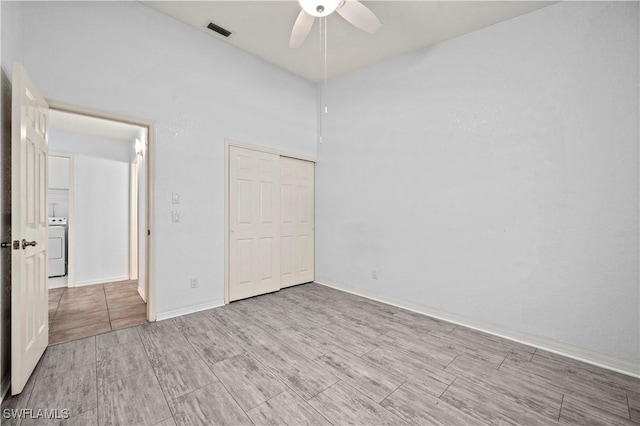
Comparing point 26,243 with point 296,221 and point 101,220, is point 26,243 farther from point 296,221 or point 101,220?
point 101,220

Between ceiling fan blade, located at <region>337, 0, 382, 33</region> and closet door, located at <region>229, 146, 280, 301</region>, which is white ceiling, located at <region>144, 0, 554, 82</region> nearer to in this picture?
ceiling fan blade, located at <region>337, 0, 382, 33</region>

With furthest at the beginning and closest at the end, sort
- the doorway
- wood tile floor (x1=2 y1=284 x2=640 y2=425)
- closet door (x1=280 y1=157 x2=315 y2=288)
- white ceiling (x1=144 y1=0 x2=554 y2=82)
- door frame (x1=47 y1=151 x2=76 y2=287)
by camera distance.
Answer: door frame (x1=47 y1=151 x2=76 y2=287) → closet door (x1=280 y1=157 x2=315 y2=288) → the doorway → white ceiling (x1=144 y1=0 x2=554 y2=82) → wood tile floor (x1=2 y1=284 x2=640 y2=425)

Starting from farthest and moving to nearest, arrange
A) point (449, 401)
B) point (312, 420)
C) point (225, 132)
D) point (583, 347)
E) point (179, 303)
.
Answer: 1. point (225, 132)
2. point (179, 303)
3. point (583, 347)
4. point (449, 401)
5. point (312, 420)

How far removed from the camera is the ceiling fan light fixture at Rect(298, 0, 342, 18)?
2066 mm

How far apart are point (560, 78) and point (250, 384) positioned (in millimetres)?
3606

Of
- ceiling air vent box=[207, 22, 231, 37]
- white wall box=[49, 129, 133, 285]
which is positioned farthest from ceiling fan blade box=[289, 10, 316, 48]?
white wall box=[49, 129, 133, 285]

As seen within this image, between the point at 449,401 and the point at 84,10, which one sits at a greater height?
the point at 84,10

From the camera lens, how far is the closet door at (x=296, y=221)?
4143 mm

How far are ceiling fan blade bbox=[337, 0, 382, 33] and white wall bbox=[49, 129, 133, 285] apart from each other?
452cm

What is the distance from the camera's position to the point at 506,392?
1846mm

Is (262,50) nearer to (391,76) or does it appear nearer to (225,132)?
(225,132)

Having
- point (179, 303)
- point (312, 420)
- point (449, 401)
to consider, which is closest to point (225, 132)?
point (179, 303)

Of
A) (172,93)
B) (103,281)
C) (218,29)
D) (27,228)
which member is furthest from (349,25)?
(103,281)

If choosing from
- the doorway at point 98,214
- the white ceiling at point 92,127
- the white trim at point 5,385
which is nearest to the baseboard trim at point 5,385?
the white trim at point 5,385
